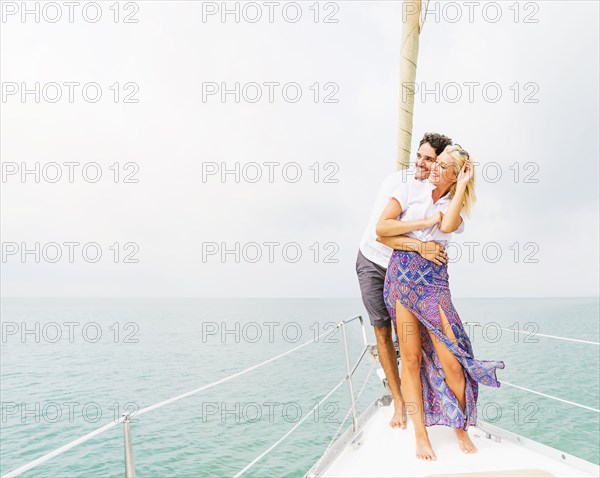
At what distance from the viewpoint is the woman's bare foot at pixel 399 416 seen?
7.39 ft

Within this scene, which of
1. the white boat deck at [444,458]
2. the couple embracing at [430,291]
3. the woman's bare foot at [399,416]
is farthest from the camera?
the woman's bare foot at [399,416]

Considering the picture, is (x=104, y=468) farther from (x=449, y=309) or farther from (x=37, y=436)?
(x=449, y=309)

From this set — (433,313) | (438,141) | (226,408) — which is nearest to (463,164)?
(438,141)

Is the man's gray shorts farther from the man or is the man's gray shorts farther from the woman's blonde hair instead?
the woman's blonde hair

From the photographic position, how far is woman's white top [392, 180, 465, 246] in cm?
203

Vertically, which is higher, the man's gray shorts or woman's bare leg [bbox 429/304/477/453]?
the man's gray shorts

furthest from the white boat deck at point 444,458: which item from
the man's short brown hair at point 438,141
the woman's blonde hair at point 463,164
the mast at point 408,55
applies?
the mast at point 408,55

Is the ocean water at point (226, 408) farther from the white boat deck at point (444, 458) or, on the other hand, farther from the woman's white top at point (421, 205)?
the woman's white top at point (421, 205)

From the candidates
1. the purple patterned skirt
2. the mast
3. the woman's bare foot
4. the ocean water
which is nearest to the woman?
the purple patterned skirt

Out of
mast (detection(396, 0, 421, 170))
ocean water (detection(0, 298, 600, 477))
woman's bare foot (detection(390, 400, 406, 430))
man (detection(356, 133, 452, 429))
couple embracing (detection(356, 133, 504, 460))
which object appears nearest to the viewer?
couple embracing (detection(356, 133, 504, 460))

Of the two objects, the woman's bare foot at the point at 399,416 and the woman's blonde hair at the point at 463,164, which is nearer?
the woman's blonde hair at the point at 463,164

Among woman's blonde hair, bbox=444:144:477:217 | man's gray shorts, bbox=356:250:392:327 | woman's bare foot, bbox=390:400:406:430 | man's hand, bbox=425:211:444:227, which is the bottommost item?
woman's bare foot, bbox=390:400:406:430

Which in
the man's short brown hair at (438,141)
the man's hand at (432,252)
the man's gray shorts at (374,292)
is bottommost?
the man's gray shorts at (374,292)

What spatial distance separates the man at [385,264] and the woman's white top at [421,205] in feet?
0.21
